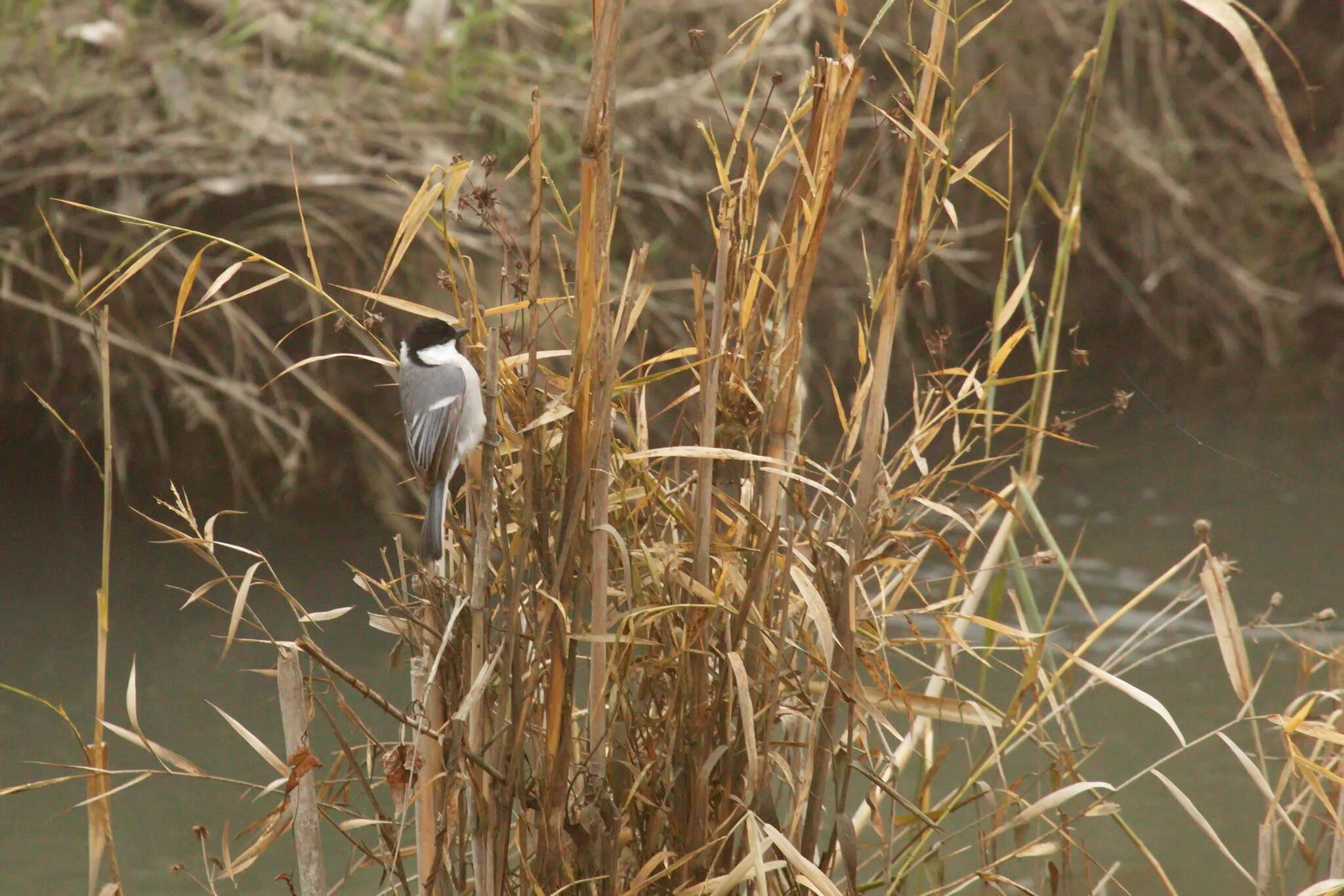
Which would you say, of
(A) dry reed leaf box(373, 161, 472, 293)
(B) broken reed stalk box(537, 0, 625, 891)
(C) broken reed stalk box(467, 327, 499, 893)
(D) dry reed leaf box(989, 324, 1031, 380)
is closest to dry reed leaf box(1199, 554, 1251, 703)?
(D) dry reed leaf box(989, 324, 1031, 380)

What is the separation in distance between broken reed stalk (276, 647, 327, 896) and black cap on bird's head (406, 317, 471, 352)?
20.2 inches

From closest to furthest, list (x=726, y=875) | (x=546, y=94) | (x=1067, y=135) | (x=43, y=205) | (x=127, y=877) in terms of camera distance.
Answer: (x=726, y=875)
(x=127, y=877)
(x=43, y=205)
(x=546, y=94)
(x=1067, y=135)

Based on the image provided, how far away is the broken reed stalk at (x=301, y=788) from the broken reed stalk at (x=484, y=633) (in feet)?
0.72

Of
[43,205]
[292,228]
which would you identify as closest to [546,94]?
[292,228]

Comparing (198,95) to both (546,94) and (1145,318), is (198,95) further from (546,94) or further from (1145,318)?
(1145,318)

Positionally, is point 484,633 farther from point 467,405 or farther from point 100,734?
point 100,734

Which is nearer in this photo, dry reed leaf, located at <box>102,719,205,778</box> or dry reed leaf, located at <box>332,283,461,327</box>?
dry reed leaf, located at <box>332,283,461,327</box>

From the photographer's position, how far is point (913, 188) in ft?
4.63

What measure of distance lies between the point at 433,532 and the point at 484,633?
197mm

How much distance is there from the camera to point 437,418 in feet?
5.32

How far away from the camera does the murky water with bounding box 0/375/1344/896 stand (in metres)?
2.75

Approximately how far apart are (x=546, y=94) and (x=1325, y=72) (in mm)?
3423

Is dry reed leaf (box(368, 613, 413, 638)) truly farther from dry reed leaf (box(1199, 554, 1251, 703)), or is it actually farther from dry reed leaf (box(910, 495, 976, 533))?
dry reed leaf (box(1199, 554, 1251, 703))

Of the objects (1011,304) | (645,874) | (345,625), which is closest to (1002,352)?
(1011,304)
